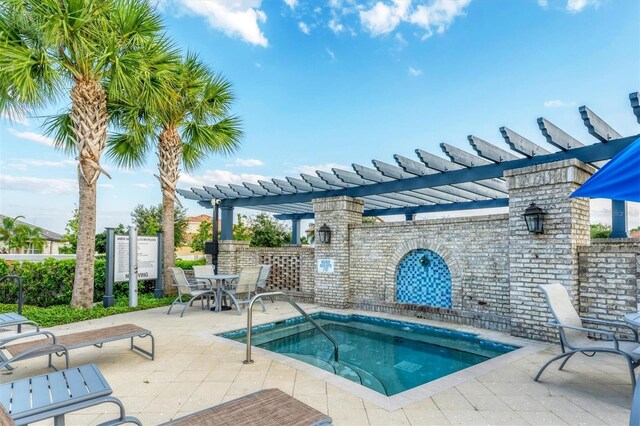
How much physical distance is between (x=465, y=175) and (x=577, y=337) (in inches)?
157

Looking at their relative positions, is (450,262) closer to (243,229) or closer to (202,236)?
(243,229)

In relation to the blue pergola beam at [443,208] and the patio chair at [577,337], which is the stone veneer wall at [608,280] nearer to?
the patio chair at [577,337]

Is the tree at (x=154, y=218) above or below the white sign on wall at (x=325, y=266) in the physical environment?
above

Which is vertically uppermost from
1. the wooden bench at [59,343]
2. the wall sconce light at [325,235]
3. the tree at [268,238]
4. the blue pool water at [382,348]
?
the wall sconce light at [325,235]

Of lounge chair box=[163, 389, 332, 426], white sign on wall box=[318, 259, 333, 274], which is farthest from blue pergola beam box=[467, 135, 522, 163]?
lounge chair box=[163, 389, 332, 426]

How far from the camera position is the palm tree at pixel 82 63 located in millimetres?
5668

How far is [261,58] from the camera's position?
9836 mm

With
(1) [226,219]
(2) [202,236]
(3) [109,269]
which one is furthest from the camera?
(2) [202,236]

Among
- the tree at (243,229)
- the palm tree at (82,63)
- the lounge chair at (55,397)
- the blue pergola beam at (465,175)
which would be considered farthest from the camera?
the tree at (243,229)

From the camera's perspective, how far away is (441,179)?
24.0 feet

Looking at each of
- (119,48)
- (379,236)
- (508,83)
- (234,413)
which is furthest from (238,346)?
(508,83)

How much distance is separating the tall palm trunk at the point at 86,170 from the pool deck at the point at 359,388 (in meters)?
2.69

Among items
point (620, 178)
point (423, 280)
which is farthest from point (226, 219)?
point (620, 178)

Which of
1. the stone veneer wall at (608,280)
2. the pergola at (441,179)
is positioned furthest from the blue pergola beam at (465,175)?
the stone veneer wall at (608,280)
